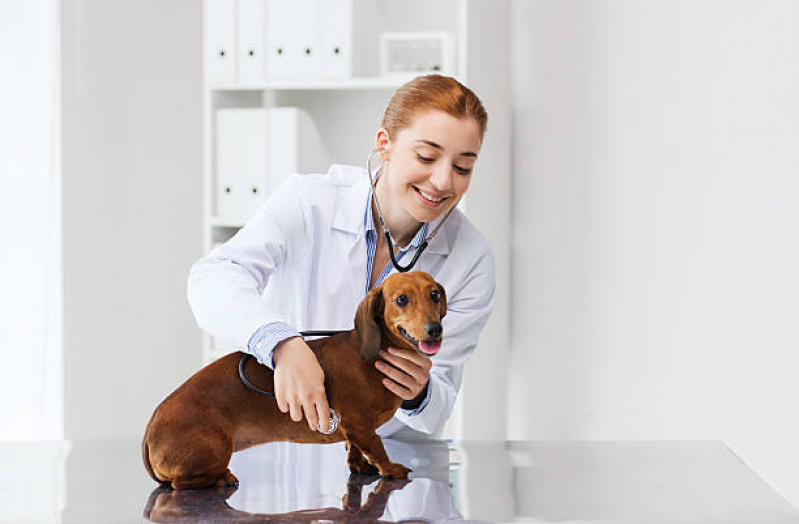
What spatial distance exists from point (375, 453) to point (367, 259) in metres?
0.27

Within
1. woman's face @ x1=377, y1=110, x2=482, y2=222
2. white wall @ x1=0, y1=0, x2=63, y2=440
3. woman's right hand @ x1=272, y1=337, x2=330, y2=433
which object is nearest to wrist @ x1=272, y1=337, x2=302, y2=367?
woman's right hand @ x1=272, y1=337, x2=330, y2=433

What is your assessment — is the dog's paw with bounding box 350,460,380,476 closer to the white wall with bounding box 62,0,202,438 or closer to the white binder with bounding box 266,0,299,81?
the white binder with bounding box 266,0,299,81

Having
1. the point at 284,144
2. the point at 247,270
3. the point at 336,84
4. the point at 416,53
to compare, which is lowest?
the point at 247,270

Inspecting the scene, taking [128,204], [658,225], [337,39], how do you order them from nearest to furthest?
1. [658,225]
2. [337,39]
3. [128,204]

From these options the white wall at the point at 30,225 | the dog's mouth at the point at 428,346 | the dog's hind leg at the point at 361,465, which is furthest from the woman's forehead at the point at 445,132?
the white wall at the point at 30,225

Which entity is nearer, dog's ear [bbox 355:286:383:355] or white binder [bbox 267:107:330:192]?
dog's ear [bbox 355:286:383:355]

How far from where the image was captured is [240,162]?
2215 millimetres

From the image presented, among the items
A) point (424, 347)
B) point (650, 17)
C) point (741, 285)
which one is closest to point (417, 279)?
point (424, 347)

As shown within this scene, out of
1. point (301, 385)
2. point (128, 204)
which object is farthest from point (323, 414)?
point (128, 204)

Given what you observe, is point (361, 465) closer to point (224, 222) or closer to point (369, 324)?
point (369, 324)

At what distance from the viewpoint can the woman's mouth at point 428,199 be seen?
98 cm

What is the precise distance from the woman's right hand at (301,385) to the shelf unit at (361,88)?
1359mm

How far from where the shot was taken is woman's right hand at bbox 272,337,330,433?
34.5 inches

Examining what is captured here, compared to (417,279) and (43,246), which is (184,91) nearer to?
(43,246)
